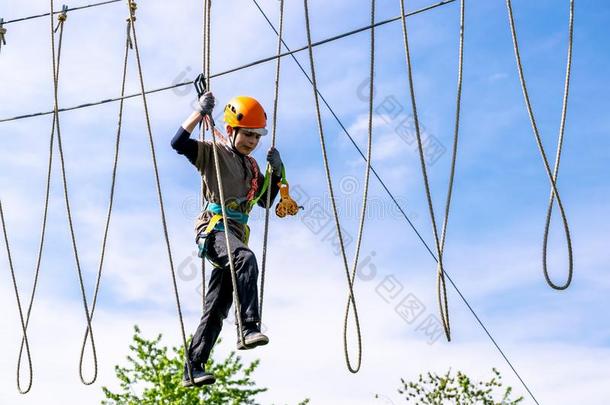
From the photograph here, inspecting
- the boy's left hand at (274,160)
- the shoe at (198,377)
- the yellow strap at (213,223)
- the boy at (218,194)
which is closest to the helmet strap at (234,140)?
the boy at (218,194)

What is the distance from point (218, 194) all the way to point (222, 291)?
Result: 55 centimetres

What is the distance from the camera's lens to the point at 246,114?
4785 mm

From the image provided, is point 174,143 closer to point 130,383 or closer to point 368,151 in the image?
point 368,151

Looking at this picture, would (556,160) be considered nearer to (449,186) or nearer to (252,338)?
(449,186)

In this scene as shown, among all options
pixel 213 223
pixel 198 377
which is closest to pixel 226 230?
pixel 213 223

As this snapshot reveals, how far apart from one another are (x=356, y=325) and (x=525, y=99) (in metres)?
1.52

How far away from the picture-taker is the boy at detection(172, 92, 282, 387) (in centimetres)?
466

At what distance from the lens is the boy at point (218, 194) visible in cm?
466

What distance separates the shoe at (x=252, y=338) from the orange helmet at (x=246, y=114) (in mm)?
1142

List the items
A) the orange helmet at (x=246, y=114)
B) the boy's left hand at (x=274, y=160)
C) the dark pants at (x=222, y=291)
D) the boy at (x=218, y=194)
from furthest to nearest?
1. the boy's left hand at (x=274, y=160)
2. the orange helmet at (x=246, y=114)
3. the boy at (x=218, y=194)
4. the dark pants at (x=222, y=291)

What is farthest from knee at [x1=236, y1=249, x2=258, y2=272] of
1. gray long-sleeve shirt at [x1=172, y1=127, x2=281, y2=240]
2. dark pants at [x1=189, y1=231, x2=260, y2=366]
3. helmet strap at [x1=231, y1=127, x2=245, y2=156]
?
helmet strap at [x1=231, y1=127, x2=245, y2=156]

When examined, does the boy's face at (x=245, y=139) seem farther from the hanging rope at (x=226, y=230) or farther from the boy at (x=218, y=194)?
the hanging rope at (x=226, y=230)

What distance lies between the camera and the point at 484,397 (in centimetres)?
1700

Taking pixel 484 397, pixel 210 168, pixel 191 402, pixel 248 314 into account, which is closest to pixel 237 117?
pixel 210 168
